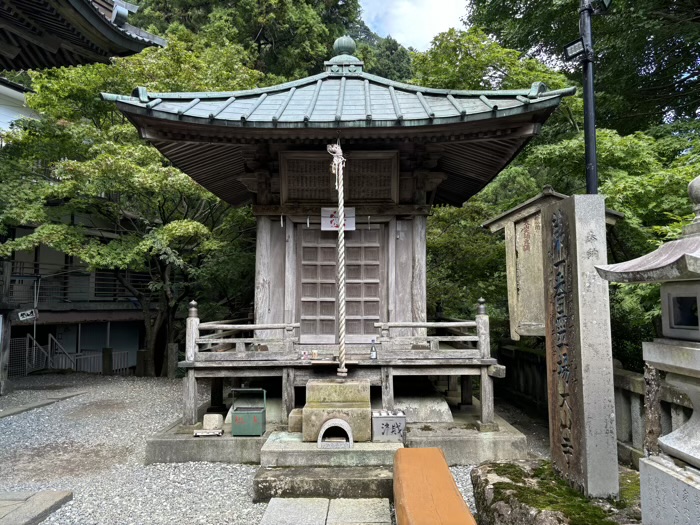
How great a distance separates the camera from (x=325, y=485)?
5.25 m

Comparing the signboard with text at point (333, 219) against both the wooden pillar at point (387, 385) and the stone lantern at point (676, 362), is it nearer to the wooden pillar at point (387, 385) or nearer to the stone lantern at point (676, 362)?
the wooden pillar at point (387, 385)

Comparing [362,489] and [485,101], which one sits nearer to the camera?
[362,489]

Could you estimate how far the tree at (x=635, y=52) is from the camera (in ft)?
38.1

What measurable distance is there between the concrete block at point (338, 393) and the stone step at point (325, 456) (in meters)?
0.82

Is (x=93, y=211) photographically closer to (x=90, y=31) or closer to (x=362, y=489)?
(x=90, y=31)

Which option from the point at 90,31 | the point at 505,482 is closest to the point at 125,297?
the point at 90,31

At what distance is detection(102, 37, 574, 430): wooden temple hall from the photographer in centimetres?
723

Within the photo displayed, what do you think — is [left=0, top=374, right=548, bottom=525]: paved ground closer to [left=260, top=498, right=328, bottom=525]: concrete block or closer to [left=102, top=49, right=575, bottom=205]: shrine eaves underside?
[left=260, top=498, right=328, bottom=525]: concrete block

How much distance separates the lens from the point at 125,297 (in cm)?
2341

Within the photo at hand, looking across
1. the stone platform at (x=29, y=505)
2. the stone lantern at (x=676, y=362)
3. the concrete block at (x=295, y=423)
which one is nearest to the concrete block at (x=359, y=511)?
the concrete block at (x=295, y=423)

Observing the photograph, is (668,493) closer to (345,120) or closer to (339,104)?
(345,120)

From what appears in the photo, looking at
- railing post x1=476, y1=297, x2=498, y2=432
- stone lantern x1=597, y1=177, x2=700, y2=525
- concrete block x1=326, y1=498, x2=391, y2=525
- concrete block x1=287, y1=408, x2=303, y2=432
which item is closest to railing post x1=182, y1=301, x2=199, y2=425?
concrete block x1=287, y1=408, x2=303, y2=432

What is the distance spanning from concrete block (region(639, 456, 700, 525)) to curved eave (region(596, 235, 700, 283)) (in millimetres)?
1250

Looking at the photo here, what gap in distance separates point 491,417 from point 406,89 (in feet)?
20.2
